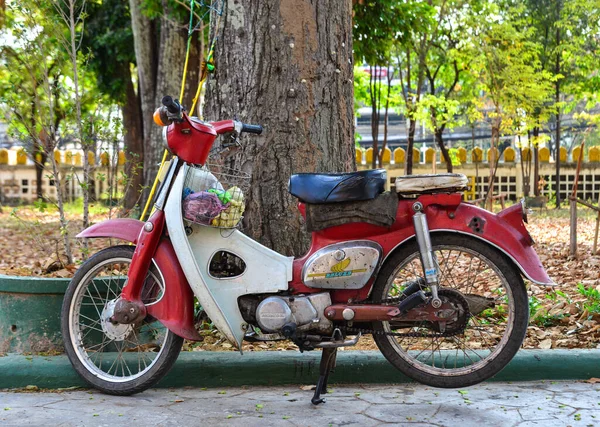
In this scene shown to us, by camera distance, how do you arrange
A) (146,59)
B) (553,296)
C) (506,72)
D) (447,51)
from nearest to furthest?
1. (553,296)
2. (146,59)
3. (506,72)
4. (447,51)

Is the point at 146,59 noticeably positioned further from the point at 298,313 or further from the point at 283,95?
the point at 298,313

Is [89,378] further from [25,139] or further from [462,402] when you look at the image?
[25,139]

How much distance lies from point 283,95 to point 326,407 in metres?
2.01

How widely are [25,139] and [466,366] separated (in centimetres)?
405

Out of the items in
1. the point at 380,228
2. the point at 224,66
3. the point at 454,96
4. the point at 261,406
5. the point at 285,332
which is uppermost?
the point at 454,96

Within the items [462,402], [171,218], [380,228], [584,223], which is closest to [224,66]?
[171,218]

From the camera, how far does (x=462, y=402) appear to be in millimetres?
4180

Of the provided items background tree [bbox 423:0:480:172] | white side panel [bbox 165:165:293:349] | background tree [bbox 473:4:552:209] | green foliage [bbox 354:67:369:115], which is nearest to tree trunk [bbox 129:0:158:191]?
background tree [bbox 473:4:552:209]

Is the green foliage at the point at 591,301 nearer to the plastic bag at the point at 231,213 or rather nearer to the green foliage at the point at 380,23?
the plastic bag at the point at 231,213

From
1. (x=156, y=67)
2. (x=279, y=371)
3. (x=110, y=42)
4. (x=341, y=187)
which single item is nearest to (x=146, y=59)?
(x=156, y=67)

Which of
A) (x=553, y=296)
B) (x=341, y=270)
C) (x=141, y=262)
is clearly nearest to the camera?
(x=341, y=270)

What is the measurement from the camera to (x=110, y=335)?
444 cm

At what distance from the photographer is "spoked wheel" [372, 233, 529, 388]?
13.2 feet

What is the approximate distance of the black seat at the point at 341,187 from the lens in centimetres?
399
